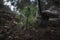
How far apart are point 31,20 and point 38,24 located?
1.18 ft

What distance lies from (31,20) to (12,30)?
1017mm

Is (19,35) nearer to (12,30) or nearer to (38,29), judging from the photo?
(12,30)

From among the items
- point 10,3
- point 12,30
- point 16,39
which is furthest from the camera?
point 10,3

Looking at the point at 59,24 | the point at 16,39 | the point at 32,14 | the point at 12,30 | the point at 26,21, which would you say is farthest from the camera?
the point at 59,24

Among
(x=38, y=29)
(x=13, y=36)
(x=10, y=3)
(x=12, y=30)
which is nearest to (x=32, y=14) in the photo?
(x=38, y=29)

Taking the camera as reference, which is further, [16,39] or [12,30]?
[12,30]

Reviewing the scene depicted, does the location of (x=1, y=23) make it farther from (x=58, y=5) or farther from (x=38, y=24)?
(x=58, y=5)

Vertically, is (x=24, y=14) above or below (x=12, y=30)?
above

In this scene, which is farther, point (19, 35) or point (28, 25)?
point (28, 25)

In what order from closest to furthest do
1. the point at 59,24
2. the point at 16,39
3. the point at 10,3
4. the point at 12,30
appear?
the point at 16,39 < the point at 12,30 < the point at 59,24 < the point at 10,3

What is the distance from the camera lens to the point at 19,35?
20.0 ft

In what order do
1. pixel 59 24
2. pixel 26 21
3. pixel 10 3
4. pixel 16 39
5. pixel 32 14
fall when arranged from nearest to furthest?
pixel 16 39 → pixel 26 21 → pixel 32 14 → pixel 59 24 → pixel 10 3

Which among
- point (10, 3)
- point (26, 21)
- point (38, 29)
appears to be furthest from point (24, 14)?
point (10, 3)

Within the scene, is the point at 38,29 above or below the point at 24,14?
below
